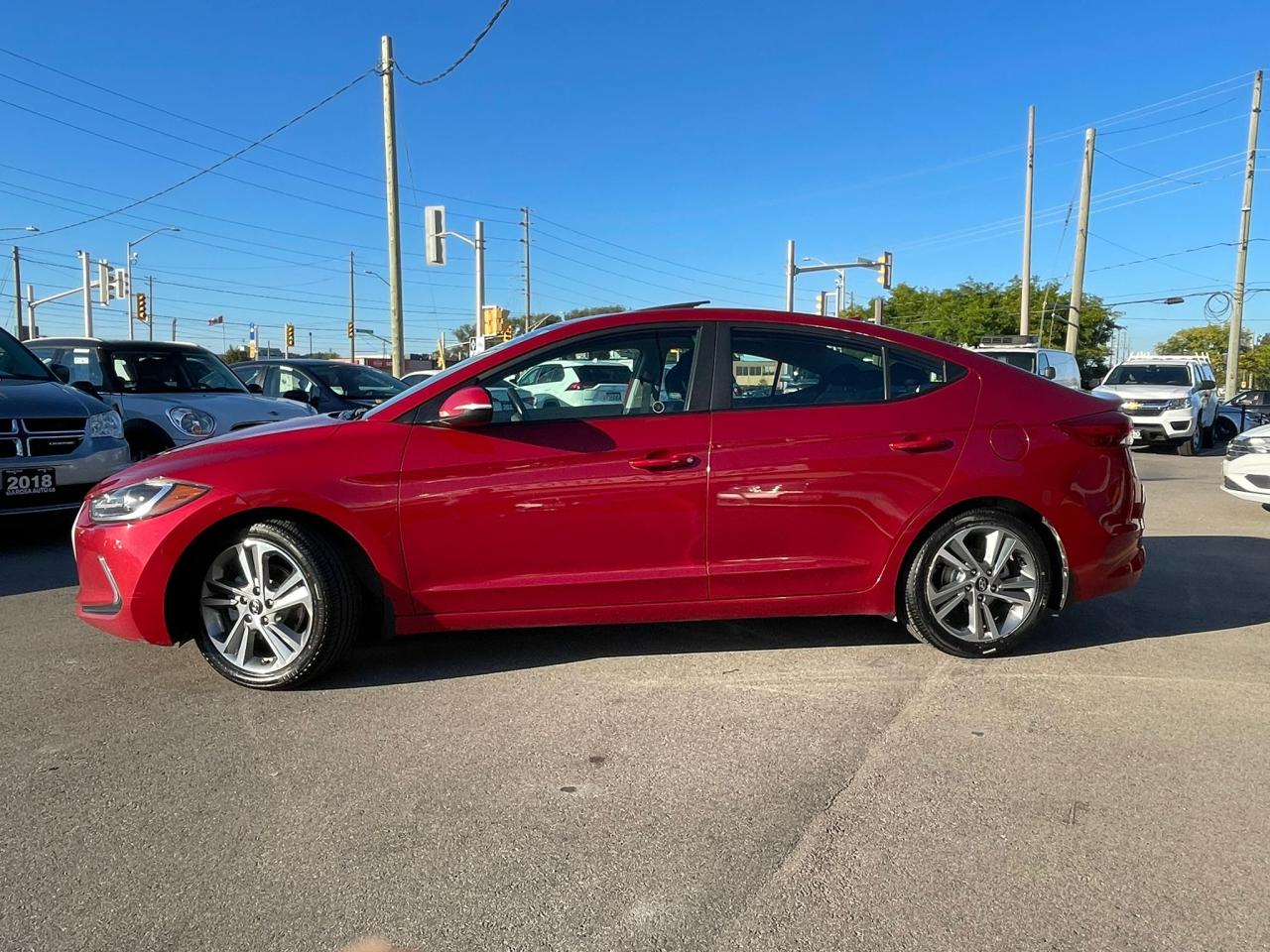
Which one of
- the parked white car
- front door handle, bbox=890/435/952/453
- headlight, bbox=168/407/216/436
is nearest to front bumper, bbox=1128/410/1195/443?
the parked white car

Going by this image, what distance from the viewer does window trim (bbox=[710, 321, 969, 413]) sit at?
4.09 metres

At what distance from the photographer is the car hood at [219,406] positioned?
348 inches

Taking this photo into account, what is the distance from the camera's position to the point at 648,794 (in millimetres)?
2977

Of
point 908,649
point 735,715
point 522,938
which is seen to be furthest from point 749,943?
point 908,649

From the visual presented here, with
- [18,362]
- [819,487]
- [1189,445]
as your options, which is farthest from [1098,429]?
[1189,445]

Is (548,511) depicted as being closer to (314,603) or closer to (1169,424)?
(314,603)

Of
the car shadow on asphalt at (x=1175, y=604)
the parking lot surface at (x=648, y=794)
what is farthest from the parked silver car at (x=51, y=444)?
the car shadow on asphalt at (x=1175, y=604)

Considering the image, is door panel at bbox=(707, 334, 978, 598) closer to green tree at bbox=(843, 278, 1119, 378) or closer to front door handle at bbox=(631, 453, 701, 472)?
front door handle at bbox=(631, 453, 701, 472)

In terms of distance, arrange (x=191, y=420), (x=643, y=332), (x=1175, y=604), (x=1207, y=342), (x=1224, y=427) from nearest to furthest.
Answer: (x=643, y=332)
(x=1175, y=604)
(x=191, y=420)
(x=1224, y=427)
(x=1207, y=342)

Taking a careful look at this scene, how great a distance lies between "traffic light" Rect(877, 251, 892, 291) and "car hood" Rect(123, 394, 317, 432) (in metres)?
24.4

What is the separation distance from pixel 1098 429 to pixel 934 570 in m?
1.00

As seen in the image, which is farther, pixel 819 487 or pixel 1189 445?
pixel 1189 445

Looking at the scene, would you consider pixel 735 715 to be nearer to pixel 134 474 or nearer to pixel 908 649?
pixel 908 649

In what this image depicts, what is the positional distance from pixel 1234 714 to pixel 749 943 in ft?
8.31
